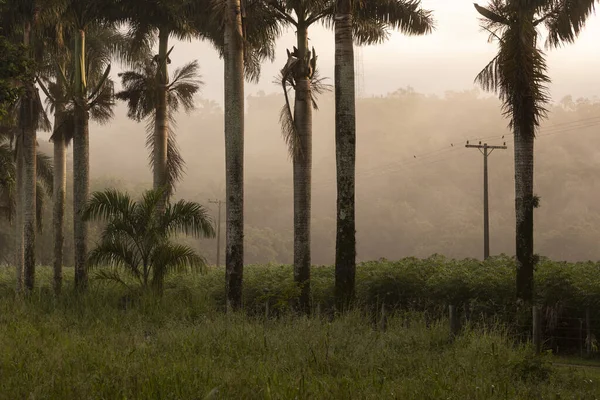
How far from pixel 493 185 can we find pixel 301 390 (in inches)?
4641

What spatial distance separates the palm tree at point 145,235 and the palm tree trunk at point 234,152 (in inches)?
54.0

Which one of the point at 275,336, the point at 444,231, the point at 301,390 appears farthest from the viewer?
the point at 444,231

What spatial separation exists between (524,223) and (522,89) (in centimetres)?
317

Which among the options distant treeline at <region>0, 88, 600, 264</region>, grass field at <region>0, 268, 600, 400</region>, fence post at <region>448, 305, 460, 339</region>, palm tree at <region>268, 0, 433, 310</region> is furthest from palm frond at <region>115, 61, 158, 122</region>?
distant treeline at <region>0, 88, 600, 264</region>

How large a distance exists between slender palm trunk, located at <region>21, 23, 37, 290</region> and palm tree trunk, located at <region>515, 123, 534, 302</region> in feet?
54.2

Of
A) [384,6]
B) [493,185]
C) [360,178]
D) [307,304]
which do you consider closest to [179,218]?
[307,304]

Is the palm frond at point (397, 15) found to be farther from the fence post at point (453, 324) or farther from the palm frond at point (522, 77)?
the fence post at point (453, 324)

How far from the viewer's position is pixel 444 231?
382ft

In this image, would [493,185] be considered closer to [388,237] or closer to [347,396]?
[388,237]

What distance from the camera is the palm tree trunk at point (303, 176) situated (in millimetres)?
20094

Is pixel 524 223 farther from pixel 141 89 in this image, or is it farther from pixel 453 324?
pixel 141 89

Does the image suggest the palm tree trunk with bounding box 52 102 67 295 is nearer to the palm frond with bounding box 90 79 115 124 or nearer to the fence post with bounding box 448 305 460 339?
the palm frond with bounding box 90 79 115 124

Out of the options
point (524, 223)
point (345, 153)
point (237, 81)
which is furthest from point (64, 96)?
point (524, 223)

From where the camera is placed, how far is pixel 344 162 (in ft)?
55.1
